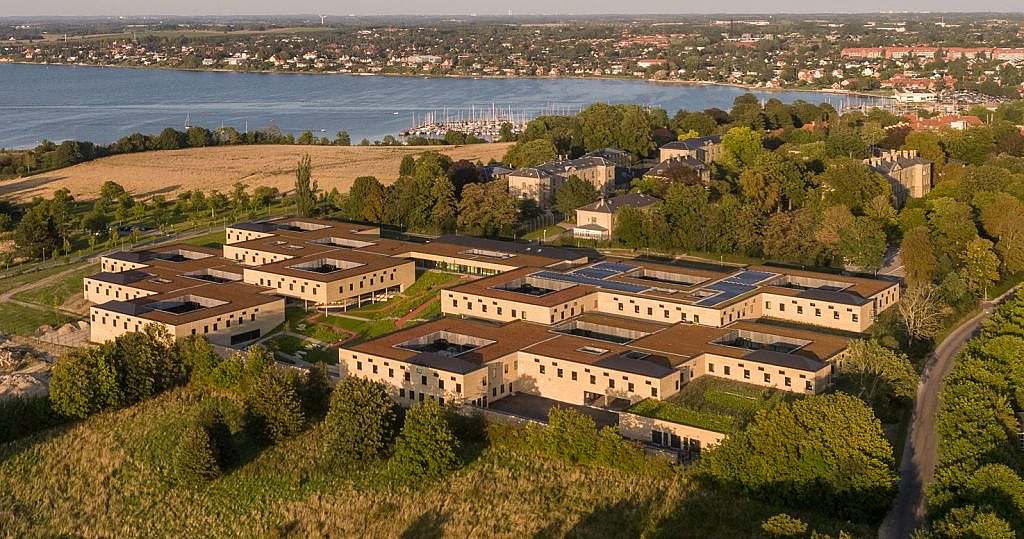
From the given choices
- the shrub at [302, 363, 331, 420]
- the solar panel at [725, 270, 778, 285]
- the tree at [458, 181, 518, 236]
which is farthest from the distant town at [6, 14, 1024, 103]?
the shrub at [302, 363, 331, 420]

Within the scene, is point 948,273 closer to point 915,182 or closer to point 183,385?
point 915,182

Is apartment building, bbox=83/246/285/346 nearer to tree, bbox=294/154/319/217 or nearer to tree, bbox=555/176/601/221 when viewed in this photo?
tree, bbox=294/154/319/217

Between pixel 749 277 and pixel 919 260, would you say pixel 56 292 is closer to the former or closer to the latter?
pixel 749 277

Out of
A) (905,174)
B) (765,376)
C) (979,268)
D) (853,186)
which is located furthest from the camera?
(905,174)

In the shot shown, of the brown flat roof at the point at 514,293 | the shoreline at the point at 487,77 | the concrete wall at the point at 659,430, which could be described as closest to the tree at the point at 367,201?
the brown flat roof at the point at 514,293

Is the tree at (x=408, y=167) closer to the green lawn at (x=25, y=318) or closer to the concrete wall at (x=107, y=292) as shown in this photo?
the concrete wall at (x=107, y=292)

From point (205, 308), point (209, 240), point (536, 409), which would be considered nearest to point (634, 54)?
point (209, 240)
